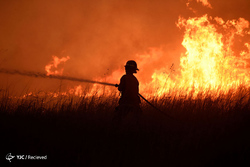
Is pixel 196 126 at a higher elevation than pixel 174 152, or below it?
higher

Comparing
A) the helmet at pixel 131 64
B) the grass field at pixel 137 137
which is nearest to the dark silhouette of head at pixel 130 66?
the helmet at pixel 131 64

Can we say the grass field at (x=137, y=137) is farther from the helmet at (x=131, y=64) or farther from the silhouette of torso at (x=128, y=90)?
the helmet at (x=131, y=64)

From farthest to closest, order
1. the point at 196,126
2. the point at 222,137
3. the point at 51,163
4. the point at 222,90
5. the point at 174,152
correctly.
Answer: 1. the point at 222,90
2. the point at 196,126
3. the point at 222,137
4. the point at 174,152
5. the point at 51,163

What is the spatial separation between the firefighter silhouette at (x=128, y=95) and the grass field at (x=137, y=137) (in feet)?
0.87

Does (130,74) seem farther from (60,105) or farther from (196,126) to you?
(60,105)

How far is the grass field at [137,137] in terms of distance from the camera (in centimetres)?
323

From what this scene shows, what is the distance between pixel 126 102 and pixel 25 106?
363cm

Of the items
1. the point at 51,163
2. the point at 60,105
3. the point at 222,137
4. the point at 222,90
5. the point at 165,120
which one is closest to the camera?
the point at 51,163

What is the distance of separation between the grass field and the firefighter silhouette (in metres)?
0.26

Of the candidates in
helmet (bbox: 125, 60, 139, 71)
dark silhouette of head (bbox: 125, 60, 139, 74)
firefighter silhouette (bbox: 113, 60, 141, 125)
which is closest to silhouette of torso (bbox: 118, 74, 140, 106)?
firefighter silhouette (bbox: 113, 60, 141, 125)

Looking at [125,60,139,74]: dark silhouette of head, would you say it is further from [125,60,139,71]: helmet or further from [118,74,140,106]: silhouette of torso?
[118,74,140,106]: silhouette of torso

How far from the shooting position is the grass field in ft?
10.6

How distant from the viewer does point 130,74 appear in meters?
5.72

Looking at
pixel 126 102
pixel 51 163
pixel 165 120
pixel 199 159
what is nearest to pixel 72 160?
pixel 51 163
